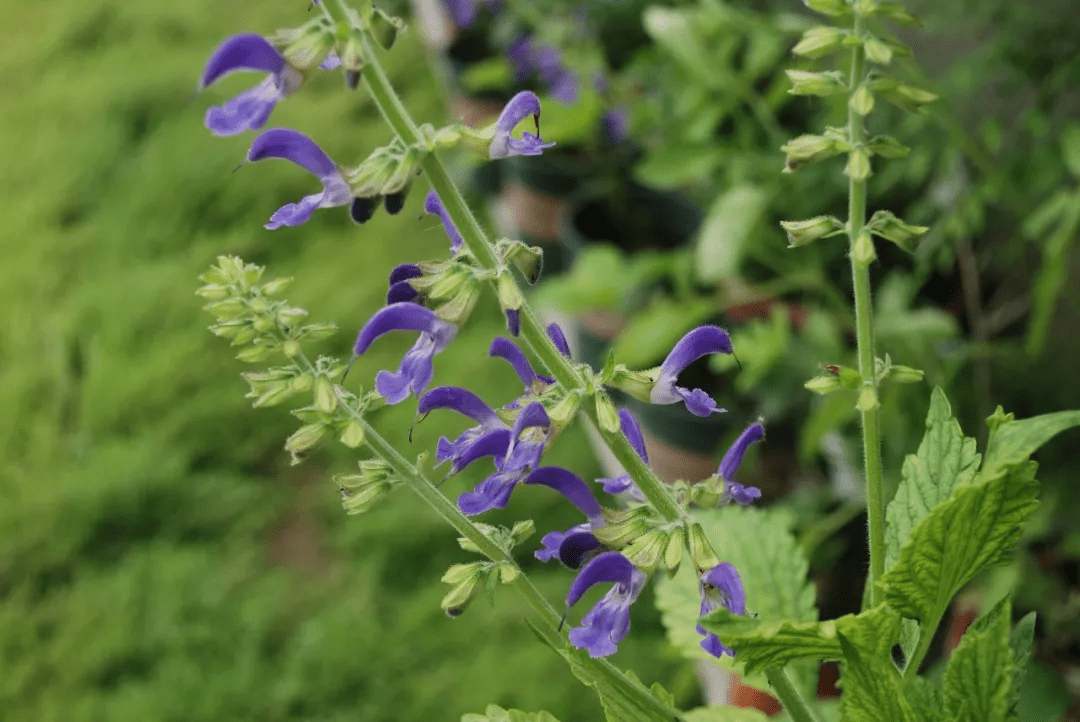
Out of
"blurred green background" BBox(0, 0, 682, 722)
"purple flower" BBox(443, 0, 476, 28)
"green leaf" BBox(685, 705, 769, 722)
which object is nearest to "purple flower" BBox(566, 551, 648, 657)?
"green leaf" BBox(685, 705, 769, 722)

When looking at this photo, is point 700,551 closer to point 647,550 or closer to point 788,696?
point 647,550

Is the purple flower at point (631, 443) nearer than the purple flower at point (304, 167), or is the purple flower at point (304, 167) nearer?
the purple flower at point (304, 167)

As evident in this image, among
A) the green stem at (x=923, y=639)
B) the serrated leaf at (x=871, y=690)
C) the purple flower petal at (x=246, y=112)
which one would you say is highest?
the purple flower petal at (x=246, y=112)

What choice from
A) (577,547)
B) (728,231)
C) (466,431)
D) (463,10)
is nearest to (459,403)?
(466,431)

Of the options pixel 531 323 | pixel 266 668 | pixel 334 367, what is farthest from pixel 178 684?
pixel 531 323

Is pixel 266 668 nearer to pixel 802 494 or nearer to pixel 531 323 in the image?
pixel 802 494

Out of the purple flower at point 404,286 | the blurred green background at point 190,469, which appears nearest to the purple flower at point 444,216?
the purple flower at point 404,286

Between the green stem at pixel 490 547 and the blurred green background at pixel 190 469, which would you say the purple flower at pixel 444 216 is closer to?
the green stem at pixel 490 547
